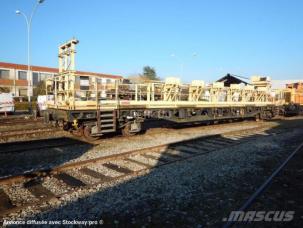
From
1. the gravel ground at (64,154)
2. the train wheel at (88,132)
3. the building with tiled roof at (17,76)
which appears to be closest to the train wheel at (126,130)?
the gravel ground at (64,154)

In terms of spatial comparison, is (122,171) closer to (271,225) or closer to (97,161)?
(97,161)

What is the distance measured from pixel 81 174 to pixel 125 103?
510 centimetres

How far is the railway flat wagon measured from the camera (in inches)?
398

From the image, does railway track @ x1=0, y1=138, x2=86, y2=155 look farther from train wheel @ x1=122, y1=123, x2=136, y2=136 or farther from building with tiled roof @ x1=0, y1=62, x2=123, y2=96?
building with tiled roof @ x1=0, y1=62, x2=123, y2=96

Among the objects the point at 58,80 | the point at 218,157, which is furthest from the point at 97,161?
the point at 58,80

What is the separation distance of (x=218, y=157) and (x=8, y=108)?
20.8 meters

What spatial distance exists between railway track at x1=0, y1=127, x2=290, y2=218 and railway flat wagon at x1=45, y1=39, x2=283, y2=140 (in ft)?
9.08

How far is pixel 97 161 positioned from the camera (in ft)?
24.0

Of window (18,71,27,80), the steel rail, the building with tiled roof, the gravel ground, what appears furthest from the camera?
window (18,71,27,80)

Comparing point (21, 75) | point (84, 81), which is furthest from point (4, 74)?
point (84, 81)

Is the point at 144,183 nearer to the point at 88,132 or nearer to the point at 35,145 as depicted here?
the point at 88,132

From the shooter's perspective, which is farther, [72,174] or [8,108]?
[8,108]

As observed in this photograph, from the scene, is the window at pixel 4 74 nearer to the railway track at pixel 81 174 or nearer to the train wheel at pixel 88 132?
the train wheel at pixel 88 132

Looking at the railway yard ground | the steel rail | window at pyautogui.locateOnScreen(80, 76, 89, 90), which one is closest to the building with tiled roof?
window at pyautogui.locateOnScreen(80, 76, 89, 90)
